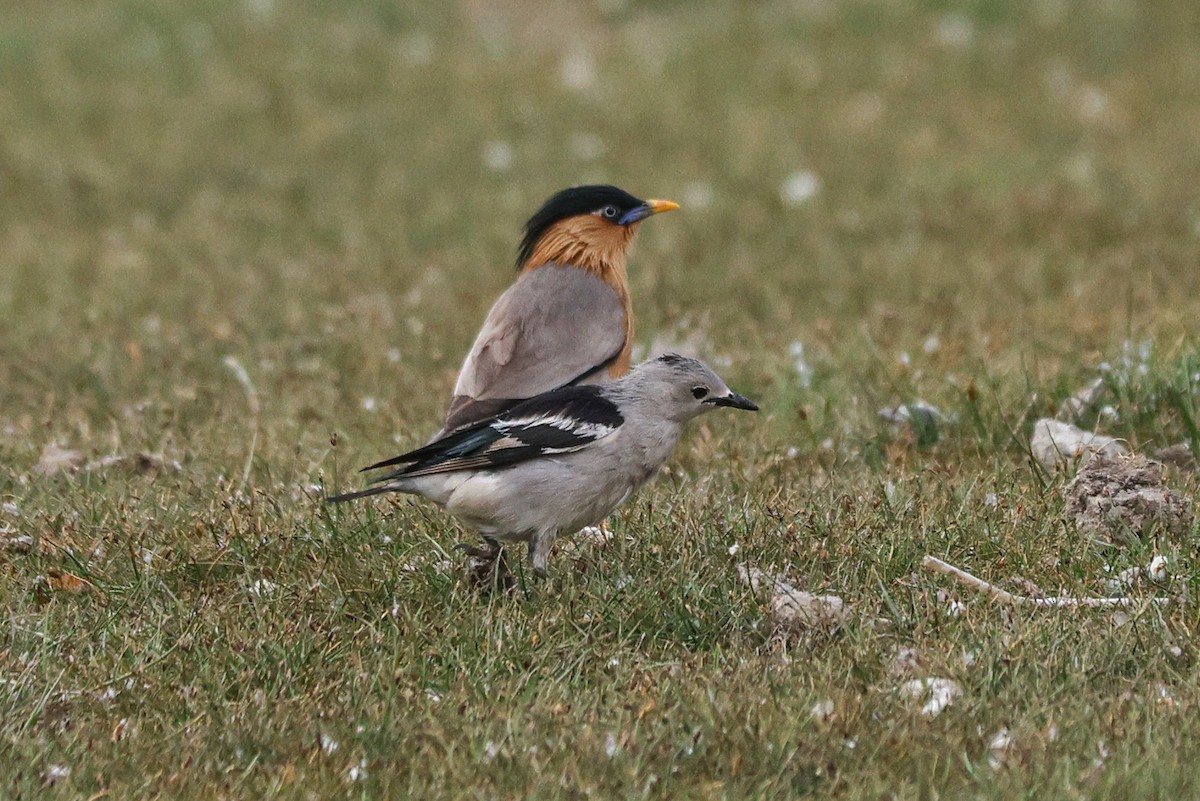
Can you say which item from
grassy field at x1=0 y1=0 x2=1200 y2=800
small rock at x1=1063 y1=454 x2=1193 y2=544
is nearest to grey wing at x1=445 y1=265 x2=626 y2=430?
grassy field at x1=0 y1=0 x2=1200 y2=800

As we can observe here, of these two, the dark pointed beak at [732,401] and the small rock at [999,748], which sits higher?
the dark pointed beak at [732,401]

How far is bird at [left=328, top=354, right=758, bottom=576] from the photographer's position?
5312 millimetres

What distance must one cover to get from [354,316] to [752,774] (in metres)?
5.68

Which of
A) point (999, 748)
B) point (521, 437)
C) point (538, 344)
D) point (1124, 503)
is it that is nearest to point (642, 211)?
point (538, 344)

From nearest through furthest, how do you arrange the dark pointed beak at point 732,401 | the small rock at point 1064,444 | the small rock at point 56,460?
the dark pointed beak at point 732,401 → the small rock at point 1064,444 → the small rock at point 56,460

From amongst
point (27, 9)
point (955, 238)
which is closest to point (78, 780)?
point (955, 238)

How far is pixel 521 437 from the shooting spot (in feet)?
17.8

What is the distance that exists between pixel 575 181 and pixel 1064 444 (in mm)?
6809

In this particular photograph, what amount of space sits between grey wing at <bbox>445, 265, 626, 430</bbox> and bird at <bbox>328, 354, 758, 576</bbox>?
2.60 ft

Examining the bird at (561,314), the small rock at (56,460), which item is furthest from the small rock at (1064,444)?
the small rock at (56,460)

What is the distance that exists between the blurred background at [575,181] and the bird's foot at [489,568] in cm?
215

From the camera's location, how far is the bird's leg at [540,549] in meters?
5.37

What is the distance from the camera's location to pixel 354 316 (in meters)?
9.41

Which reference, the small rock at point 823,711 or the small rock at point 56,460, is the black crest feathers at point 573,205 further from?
the small rock at point 823,711
